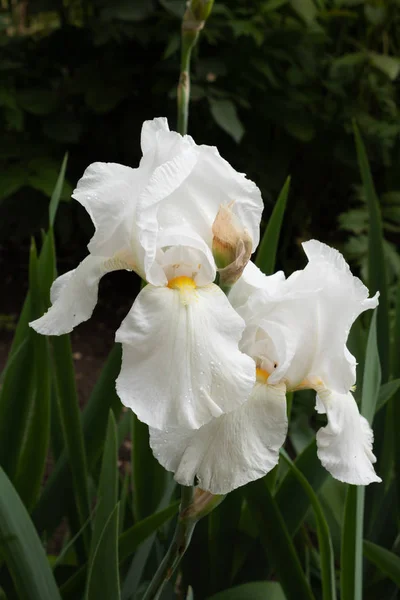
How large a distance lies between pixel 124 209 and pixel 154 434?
0.17 meters

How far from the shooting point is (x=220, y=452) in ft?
1.65

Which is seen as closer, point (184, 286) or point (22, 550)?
A: point (184, 286)

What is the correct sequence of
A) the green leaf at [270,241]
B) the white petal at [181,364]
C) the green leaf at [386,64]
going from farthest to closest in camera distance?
the green leaf at [386,64] < the green leaf at [270,241] < the white petal at [181,364]

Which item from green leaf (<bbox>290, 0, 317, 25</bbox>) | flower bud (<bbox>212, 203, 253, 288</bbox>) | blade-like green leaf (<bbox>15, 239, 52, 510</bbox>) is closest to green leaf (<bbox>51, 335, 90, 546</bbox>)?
blade-like green leaf (<bbox>15, 239, 52, 510</bbox>)

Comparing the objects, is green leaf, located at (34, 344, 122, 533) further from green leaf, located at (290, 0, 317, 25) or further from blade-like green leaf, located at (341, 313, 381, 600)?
green leaf, located at (290, 0, 317, 25)

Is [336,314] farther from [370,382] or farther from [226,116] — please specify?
[226,116]

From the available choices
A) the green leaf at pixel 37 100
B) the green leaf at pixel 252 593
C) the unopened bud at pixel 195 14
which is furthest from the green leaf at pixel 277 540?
the green leaf at pixel 37 100

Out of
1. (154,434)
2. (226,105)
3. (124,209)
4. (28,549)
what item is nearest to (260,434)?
(154,434)

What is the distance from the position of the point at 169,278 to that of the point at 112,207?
2.8 inches

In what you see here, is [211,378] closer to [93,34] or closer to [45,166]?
[45,166]

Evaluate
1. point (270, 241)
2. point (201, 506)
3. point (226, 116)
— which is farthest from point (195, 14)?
point (226, 116)

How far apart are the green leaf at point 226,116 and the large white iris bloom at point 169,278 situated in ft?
4.40

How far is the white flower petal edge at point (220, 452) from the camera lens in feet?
1.65

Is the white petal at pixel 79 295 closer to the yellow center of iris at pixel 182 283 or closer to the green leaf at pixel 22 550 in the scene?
the yellow center of iris at pixel 182 283
